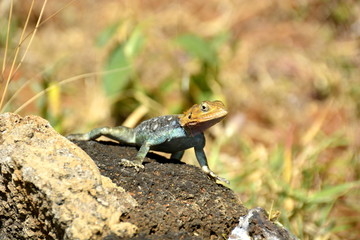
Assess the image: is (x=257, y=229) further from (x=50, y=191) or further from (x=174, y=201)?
(x=50, y=191)

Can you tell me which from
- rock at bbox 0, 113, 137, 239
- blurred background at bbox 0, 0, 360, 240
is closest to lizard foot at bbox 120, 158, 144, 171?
rock at bbox 0, 113, 137, 239

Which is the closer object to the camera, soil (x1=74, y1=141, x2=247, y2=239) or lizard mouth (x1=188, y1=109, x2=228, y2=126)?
soil (x1=74, y1=141, x2=247, y2=239)

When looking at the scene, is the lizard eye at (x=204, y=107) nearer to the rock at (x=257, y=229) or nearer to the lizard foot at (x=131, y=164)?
the lizard foot at (x=131, y=164)

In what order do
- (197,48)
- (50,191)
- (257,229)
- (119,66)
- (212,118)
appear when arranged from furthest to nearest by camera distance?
(197,48) → (119,66) → (212,118) → (257,229) → (50,191)

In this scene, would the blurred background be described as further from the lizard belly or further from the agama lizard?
the lizard belly

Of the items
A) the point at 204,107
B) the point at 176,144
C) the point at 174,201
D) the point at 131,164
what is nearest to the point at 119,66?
the point at 176,144
